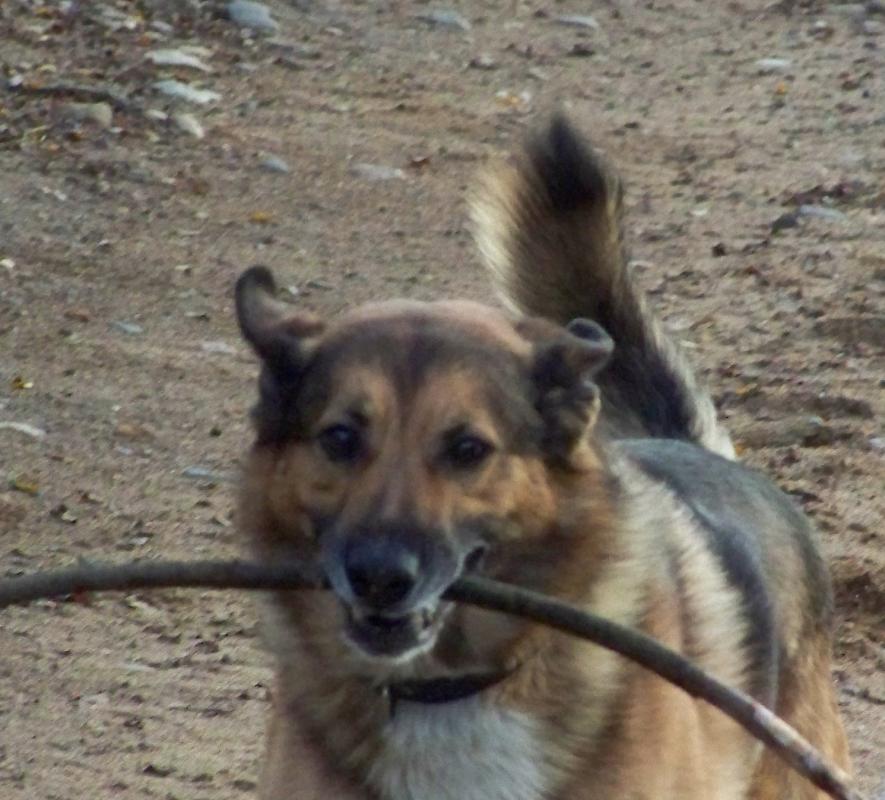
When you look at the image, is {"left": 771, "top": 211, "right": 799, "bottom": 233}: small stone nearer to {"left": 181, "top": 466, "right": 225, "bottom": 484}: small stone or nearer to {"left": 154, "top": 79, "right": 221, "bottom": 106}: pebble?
{"left": 154, "top": 79, "right": 221, "bottom": 106}: pebble

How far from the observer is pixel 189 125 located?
953cm

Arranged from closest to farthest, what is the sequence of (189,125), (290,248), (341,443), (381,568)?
(381,568) → (341,443) → (290,248) → (189,125)

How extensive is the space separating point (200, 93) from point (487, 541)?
21.7 ft

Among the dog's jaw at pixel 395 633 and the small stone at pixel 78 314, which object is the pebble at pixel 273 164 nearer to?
the small stone at pixel 78 314

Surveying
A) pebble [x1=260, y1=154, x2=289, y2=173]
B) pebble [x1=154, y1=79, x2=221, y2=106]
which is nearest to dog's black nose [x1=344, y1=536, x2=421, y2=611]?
pebble [x1=260, y1=154, x2=289, y2=173]

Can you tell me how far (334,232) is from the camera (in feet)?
28.9

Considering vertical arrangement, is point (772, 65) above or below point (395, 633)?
below

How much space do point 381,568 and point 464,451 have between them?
301 millimetres

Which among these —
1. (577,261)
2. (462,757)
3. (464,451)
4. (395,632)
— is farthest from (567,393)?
(577,261)

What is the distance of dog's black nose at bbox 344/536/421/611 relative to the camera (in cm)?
343

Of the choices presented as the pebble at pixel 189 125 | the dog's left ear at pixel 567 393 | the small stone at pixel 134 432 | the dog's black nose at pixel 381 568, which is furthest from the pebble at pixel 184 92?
the dog's black nose at pixel 381 568

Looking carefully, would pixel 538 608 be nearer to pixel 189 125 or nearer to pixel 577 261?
pixel 577 261

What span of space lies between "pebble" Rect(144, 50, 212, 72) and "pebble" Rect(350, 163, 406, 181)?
43.3 inches

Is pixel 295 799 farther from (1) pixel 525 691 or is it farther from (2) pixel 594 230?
(2) pixel 594 230
